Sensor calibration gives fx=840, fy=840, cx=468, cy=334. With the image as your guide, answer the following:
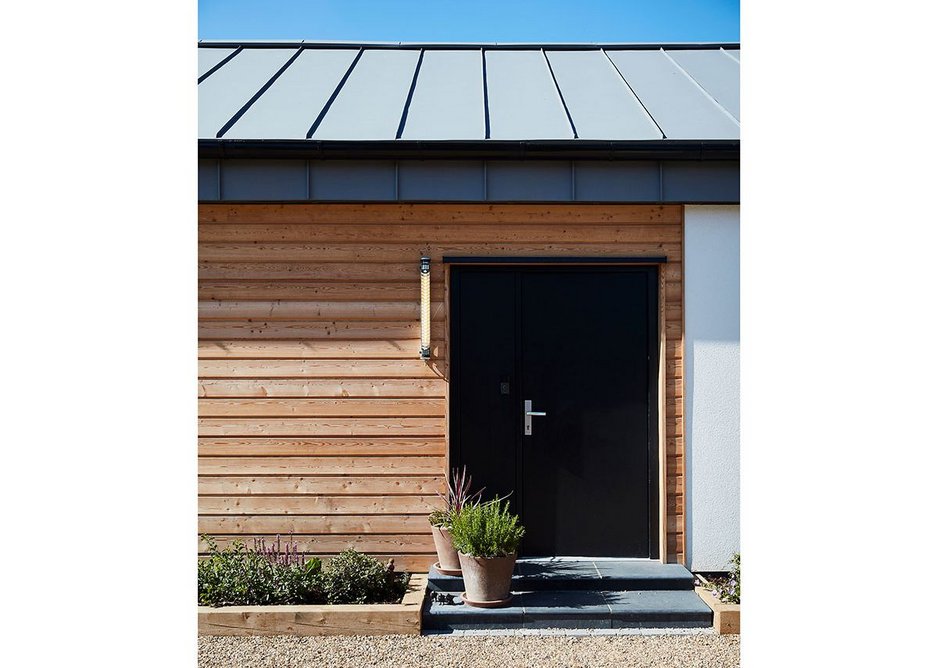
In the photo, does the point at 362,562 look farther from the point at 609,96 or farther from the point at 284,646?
the point at 609,96

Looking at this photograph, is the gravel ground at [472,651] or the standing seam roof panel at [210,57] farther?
the standing seam roof panel at [210,57]

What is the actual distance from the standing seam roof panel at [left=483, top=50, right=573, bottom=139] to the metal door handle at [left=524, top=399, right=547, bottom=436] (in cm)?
187

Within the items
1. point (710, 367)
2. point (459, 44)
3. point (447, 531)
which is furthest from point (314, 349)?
point (459, 44)

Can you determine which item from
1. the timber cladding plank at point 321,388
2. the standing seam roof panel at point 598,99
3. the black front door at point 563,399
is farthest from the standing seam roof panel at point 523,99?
the timber cladding plank at point 321,388

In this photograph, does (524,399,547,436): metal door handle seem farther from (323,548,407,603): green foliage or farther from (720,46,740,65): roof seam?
(720,46,740,65): roof seam

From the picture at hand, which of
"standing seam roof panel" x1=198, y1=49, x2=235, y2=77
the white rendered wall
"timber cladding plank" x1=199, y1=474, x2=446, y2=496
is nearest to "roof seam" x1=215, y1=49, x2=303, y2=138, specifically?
"standing seam roof panel" x1=198, y1=49, x2=235, y2=77

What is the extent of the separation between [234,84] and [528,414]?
148 inches

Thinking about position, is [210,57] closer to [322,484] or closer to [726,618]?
[322,484]

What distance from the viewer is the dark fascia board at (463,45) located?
8289mm

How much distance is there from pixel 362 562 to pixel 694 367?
2.64 m

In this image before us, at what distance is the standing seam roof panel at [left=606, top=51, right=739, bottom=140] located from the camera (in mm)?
5984

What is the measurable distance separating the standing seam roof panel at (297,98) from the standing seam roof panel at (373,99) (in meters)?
0.13

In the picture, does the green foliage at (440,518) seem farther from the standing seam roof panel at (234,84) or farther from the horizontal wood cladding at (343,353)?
the standing seam roof panel at (234,84)
